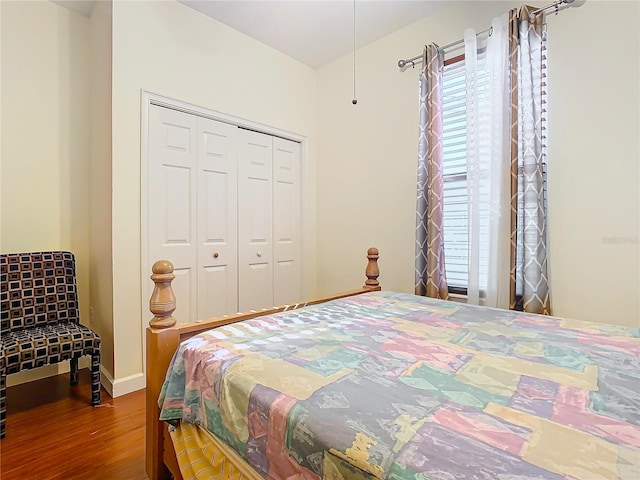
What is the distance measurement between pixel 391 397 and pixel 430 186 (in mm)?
1915

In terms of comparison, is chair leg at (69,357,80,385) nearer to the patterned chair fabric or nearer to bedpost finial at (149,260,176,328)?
the patterned chair fabric

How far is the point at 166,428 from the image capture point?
130cm

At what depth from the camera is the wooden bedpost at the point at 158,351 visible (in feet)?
4.17

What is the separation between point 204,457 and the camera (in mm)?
1063

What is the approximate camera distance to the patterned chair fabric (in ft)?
6.14

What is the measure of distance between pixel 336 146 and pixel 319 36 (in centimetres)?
97

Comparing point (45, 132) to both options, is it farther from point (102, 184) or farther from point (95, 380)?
point (95, 380)

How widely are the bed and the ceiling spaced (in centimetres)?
229

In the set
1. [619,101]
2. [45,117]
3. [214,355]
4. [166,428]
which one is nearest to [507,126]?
[619,101]

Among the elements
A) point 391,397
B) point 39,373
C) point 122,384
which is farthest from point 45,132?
point 391,397

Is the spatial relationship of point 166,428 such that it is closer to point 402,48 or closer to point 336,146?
point 336,146

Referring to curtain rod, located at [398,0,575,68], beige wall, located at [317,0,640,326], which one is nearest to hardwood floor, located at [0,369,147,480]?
beige wall, located at [317,0,640,326]

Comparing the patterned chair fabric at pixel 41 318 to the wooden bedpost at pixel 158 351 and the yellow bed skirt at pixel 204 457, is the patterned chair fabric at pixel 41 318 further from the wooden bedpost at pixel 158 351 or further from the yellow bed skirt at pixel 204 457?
the yellow bed skirt at pixel 204 457

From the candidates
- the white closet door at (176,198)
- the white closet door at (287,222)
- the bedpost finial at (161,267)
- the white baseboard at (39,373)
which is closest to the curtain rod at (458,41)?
the white closet door at (287,222)
